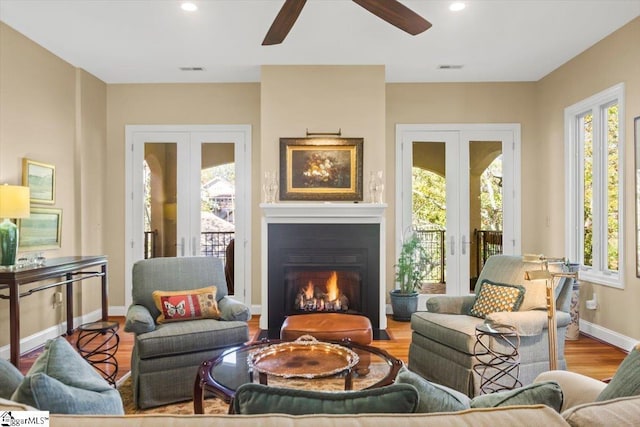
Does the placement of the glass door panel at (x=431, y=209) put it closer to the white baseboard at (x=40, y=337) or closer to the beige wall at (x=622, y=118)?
the beige wall at (x=622, y=118)

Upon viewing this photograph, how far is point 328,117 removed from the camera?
5.01m

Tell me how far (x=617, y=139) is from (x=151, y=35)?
14.9 feet

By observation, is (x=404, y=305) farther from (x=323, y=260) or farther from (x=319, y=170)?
(x=319, y=170)

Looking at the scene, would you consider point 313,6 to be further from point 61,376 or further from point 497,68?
point 61,376

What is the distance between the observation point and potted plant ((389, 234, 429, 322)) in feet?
17.6

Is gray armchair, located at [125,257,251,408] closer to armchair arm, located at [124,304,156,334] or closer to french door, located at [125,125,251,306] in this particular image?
armchair arm, located at [124,304,156,334]

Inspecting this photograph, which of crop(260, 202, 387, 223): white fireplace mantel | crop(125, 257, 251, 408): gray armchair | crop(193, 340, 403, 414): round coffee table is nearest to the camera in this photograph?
crop(193, 340, 403, 414): round coffee table

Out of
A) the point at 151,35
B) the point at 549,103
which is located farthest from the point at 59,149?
the point at 549,103

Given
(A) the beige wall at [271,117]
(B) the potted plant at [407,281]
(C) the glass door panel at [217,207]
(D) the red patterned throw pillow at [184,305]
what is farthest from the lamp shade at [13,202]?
(B) the potted plant at [407,281]

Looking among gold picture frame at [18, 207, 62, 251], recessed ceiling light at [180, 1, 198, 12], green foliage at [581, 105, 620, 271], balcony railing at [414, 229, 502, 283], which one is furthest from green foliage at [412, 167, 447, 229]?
gold picture frame at [18, 207, 62, 251]

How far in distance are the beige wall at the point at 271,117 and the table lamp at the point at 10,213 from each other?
673mm

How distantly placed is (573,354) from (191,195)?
4514mm

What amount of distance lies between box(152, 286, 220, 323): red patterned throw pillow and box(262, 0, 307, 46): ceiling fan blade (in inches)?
77.9

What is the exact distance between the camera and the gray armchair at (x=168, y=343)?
115 inches
